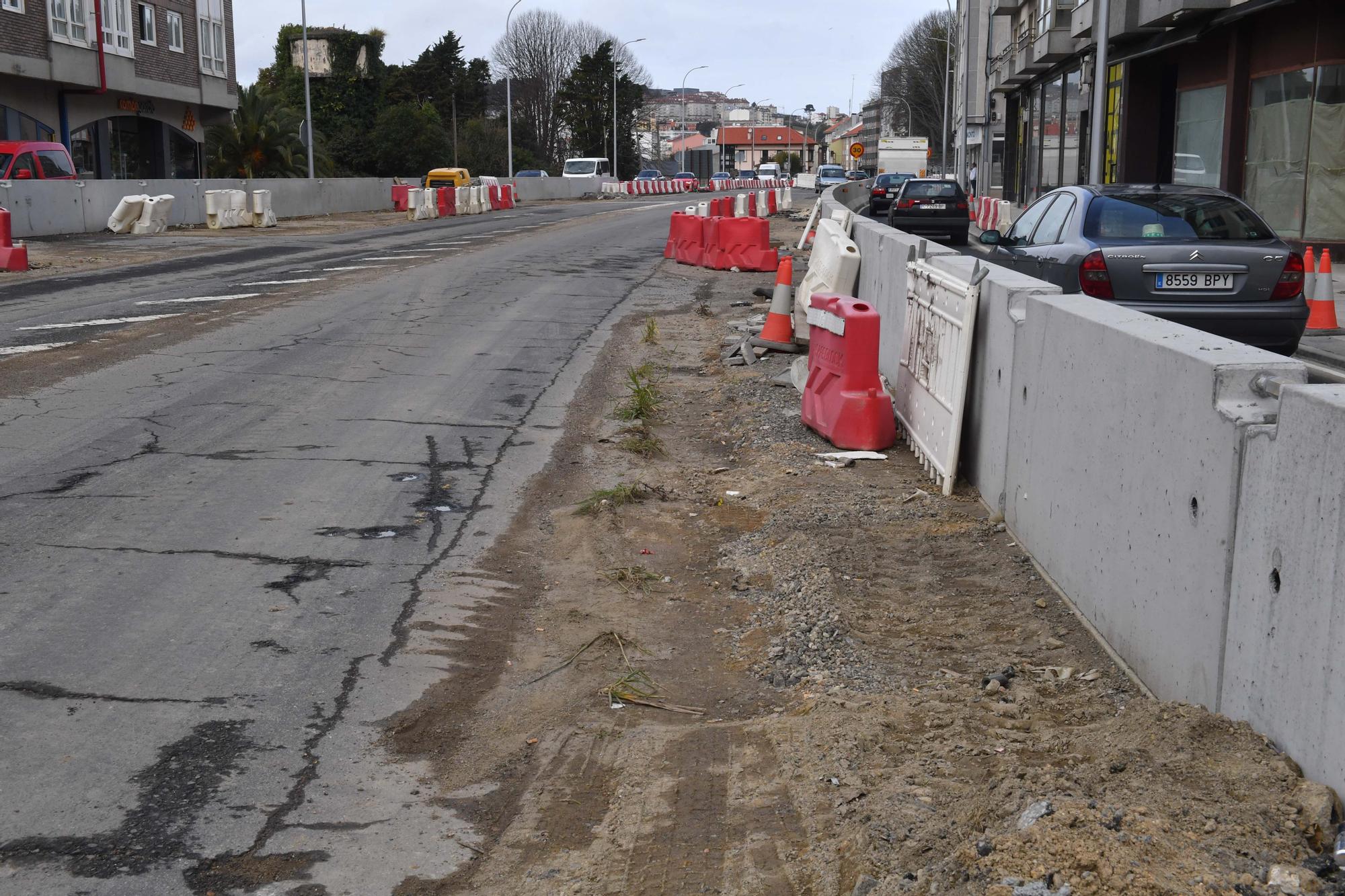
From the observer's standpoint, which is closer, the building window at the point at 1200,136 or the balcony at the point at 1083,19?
the building window at the point at 1200,136

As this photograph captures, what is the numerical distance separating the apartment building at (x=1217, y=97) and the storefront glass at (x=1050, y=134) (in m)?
0.47

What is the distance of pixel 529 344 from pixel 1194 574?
10007 mm

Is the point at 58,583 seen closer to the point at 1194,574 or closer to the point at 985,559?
the point at 985,559

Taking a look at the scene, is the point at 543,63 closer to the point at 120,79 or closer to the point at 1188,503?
the point at 120,79

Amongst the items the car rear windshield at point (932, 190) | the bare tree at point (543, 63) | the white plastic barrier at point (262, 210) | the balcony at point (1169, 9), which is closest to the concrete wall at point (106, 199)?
the white plastic barrier at point (262, 210)

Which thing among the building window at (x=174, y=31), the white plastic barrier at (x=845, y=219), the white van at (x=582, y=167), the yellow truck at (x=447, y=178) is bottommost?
the white plastic barrier at (x=845, y=219)

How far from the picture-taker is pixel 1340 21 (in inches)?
928

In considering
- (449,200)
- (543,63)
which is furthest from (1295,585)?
(543,63)

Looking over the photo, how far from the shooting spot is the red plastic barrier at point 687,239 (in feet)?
78.7

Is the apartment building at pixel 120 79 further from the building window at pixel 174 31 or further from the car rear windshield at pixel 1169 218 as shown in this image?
the car rear windshield at pixel 1169 218

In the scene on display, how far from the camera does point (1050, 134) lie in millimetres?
48438

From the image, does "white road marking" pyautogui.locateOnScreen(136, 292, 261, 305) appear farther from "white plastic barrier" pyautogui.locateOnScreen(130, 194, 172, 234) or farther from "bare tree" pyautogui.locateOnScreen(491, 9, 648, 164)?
"bare tree" pyautogui.locateOnScreen(491, 9, 648, 164)

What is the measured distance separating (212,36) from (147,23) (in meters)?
5.91

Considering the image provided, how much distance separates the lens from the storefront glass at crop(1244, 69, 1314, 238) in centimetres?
2500
